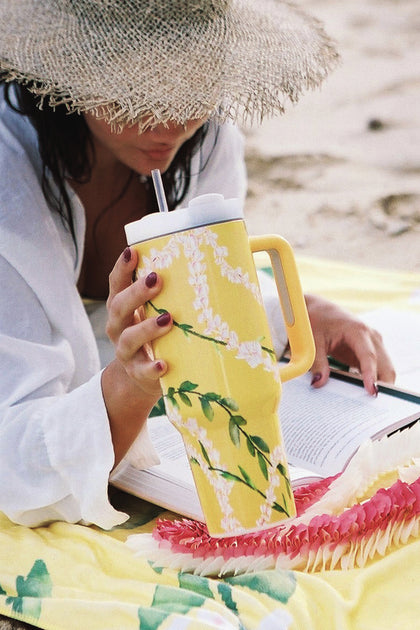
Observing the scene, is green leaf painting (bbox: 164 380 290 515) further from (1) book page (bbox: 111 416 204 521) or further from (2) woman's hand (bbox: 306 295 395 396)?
(2) woman's hand (bbox: 306 295 395 396)

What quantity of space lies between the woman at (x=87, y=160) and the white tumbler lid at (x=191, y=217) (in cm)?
4

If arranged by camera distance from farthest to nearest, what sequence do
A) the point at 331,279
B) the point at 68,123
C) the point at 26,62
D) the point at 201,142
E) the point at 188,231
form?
the point at 331,279, the point at 201,142, the point at 68,123, the point at 26,62, the point at 188,231

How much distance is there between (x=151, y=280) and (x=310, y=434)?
1.38 feet

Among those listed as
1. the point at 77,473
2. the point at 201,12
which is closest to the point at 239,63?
the point at 201,12

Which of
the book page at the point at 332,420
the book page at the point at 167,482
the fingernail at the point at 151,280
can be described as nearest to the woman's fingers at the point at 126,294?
the fingernail at the point at 151,280

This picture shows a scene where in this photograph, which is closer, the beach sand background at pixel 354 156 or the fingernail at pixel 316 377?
the fingernail at pixel 316 377

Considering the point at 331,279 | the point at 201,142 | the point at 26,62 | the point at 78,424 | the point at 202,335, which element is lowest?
the point at 331,279

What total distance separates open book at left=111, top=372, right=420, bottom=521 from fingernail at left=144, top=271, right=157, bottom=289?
0.30 m

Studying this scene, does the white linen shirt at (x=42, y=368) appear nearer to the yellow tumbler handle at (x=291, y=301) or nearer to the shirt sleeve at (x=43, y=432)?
the shirt sleeve at (x=43, y=432)

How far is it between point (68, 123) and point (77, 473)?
1.56ft

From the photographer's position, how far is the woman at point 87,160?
89 cm

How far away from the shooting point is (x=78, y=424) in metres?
0.93

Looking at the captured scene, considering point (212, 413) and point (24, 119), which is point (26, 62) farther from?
point (212, 413)

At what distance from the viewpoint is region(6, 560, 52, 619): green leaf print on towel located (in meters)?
0.85
